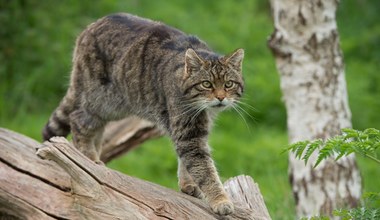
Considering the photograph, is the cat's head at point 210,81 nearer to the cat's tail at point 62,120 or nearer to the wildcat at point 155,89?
the wildcat at point 155,89

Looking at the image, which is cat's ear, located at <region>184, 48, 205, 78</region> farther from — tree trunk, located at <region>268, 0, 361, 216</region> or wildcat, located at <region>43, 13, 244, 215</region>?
tree trunk, located at <region>268, 0, 361, 216</region>

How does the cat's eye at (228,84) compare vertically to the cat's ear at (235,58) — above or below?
below

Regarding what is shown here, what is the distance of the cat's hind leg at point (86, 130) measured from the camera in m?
5.72

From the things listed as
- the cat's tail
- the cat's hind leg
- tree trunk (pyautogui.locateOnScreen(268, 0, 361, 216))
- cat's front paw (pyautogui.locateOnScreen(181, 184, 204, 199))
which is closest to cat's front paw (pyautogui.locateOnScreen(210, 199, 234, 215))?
cat's front paw (pyautogui.locateOnScreen(181, 184, 204, 199))

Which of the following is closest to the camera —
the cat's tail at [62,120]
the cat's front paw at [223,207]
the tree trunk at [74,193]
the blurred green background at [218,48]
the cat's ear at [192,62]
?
the tree trunk at [74,193]

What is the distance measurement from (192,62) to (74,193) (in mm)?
1271

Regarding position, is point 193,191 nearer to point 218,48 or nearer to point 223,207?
point 223,207

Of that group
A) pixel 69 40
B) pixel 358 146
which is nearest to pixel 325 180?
pixel 358 146

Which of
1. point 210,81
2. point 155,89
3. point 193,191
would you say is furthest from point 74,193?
point 155,89

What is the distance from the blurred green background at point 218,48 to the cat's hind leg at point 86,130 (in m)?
2.13

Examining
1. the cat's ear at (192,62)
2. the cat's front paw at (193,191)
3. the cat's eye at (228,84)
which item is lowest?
the cat's front paw at (193,191)

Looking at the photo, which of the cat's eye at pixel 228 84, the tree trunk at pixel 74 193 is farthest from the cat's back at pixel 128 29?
A: the tree trunk at pixel 74 193

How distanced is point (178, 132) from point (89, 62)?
98 centimetres

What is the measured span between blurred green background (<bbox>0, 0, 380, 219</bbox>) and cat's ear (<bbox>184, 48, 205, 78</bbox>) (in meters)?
2.50
